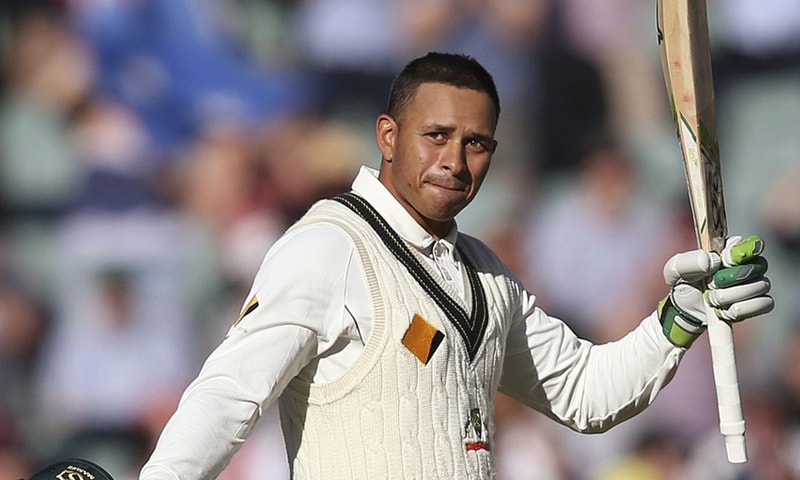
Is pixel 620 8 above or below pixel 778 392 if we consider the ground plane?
above

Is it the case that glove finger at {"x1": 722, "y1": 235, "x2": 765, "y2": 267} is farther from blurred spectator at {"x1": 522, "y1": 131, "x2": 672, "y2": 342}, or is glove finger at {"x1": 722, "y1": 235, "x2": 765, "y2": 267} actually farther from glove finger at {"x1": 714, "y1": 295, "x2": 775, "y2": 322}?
blurred spectator at {"x1": 522, "y1": 131, "x2": 672, "y2": 342}

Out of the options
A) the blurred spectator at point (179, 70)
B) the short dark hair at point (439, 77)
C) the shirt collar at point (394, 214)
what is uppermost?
the blurred spectator at point (179, 70)

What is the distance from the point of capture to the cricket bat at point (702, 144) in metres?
2.69

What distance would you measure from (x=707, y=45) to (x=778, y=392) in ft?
10.5

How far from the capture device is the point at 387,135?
2.73m

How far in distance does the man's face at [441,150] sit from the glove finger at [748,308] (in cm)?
58

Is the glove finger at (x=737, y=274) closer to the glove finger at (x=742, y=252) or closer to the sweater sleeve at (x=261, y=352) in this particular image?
the glove finger at (x=742, y=252)

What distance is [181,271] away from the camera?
556cm

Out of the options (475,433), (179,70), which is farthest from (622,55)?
(475,433)

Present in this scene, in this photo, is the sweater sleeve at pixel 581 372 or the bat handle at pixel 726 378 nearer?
the bat handle at pixel 726 378

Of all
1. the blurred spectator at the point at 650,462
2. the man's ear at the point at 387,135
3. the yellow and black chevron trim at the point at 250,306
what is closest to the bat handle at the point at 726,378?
the man's ear at the point at 387,135

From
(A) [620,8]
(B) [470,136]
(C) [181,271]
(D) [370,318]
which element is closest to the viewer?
(D) [370,318]

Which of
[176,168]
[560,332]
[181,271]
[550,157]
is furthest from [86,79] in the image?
[560,332]

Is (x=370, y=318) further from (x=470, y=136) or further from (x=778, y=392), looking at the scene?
(x=778, y=392)
